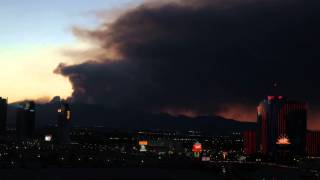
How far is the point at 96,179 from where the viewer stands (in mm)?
145625

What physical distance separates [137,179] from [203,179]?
21102mm

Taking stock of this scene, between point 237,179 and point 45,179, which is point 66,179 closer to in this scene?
point 45,179

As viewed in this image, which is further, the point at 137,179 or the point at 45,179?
the point at 137,179

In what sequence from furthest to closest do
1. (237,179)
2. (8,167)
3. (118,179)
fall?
(8,167) → (237,179) → (118,179)

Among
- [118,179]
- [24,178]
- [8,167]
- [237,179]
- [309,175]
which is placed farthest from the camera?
[8,167]

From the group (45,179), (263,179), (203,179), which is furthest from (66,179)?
(263,179)

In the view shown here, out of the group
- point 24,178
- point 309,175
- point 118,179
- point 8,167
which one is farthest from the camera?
point 8,167

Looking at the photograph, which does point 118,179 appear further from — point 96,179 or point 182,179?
point 182,179

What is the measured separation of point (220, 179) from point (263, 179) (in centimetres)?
1444

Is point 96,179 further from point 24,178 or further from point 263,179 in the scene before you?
point 263,179

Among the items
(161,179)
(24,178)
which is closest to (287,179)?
(161,179)

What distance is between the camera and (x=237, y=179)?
161m

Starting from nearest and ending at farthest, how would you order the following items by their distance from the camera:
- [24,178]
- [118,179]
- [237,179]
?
[24,178], [118,179], [237,179]

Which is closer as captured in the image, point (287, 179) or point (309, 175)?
point (287, 179)
